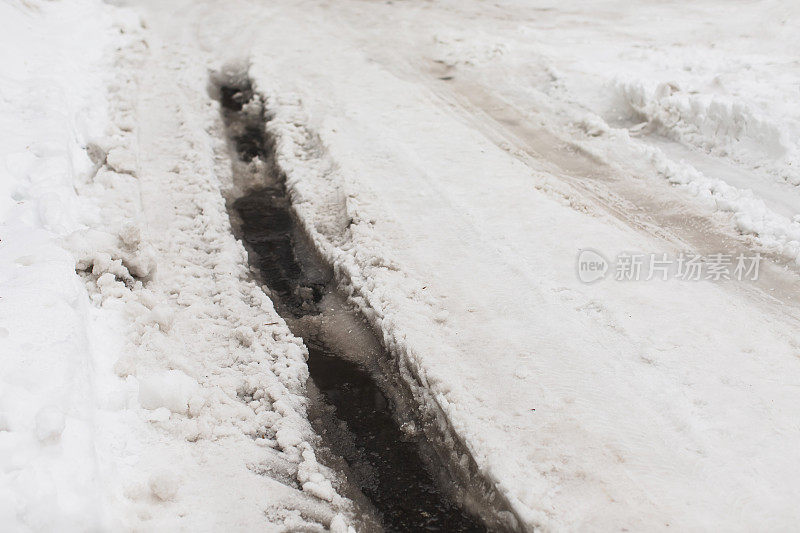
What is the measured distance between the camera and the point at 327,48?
8.71 meters

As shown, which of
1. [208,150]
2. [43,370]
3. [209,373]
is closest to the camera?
[43,370]

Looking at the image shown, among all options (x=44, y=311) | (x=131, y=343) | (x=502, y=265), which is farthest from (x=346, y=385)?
(x=44, y=311)

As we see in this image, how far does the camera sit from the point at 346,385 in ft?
13.4

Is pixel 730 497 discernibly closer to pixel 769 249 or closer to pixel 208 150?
pixel 769 249

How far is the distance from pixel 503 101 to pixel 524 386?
4.63 metres

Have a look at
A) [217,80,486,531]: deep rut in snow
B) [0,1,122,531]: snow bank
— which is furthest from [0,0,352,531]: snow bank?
[217,80,486,531]: deep rut in snow

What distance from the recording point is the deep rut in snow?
334cm

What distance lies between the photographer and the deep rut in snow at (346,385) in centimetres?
334

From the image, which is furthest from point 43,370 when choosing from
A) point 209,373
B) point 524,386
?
point 524,386

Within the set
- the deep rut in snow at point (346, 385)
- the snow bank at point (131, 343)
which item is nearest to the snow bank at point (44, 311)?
the snow bank at point (131, 343)

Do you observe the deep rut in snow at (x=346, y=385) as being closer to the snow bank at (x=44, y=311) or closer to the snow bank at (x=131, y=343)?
the snow bank at (x=131, y=343)

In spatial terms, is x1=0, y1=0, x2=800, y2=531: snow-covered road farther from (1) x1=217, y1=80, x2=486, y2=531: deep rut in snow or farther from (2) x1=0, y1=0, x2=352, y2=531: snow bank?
(1) x1=217, y1=80, x2=486, y2=531: deep rut in snow

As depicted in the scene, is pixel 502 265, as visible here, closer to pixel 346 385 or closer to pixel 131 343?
pixel 346 385

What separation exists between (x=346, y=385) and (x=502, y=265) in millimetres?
1514
